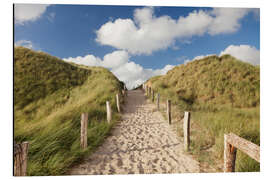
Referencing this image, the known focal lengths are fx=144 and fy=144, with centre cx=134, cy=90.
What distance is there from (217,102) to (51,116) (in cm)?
734

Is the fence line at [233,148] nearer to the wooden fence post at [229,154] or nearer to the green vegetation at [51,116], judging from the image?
the wooden fence post at [229,154]

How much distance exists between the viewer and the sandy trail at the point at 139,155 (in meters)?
2.74

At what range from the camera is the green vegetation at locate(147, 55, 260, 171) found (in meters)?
3.35

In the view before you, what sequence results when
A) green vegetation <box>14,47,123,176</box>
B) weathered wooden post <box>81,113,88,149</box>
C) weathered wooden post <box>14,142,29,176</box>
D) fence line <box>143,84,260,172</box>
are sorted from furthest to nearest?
weathered wooden post <box>81,113,88,149</box>, green vegetation <box>14,47,123,176</box>, fence line <box>143,84,260,172</box>, weathered wooden post <box>14,142,29,176</box>

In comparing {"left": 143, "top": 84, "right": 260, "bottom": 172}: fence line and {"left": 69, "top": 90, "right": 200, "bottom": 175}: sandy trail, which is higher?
{"left": 143, "top": 84, "right": 260, "bottom": 172}: fence line

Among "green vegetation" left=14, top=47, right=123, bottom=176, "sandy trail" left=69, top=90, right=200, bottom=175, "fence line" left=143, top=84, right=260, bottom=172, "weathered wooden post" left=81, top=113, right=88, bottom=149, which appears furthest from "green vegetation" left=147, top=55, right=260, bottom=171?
"green vegetation" left=14, top=47, right=123, bottom=176

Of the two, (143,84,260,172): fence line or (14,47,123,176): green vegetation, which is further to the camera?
(14,47,123,176): green vegetation

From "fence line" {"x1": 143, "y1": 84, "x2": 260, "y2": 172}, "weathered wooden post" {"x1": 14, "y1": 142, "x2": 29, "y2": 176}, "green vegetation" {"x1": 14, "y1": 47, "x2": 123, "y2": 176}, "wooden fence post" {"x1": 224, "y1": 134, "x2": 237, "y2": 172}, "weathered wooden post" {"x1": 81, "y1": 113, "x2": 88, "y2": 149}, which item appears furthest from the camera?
"weathered wooden post" {"x1": 81, "y1": 113, "x2": 88, "y2": 149}

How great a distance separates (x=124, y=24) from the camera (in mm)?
3463

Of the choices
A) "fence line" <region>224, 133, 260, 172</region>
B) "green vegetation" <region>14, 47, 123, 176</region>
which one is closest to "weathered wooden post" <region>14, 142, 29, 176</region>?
"green vegetation" <region>14, 47, 123, 176</region>

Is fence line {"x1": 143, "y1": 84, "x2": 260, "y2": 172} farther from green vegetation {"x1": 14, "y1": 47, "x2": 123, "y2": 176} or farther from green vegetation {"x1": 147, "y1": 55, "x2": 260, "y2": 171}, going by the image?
green vegetation {"x1": 14, "y1": 47, "x2": 123, "y2": 176}

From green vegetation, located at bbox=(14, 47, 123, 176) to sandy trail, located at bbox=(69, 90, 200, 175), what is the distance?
311 millimetres

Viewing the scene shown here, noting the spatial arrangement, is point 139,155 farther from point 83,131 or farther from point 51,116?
point 51,116
